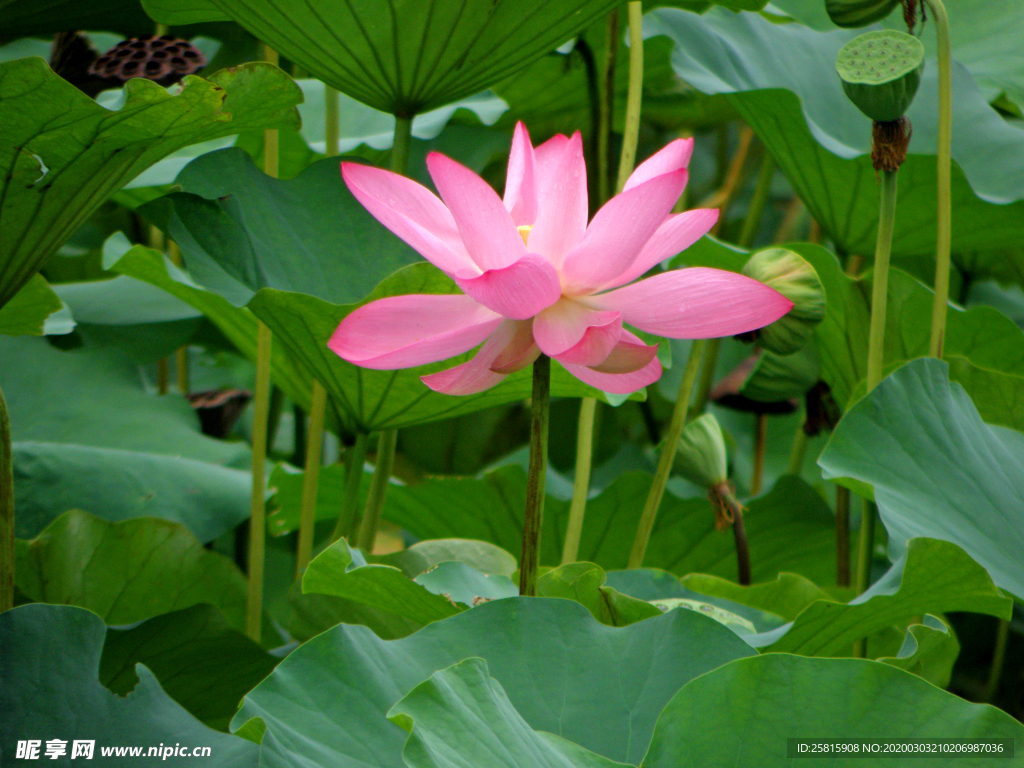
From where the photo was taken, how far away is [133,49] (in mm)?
760

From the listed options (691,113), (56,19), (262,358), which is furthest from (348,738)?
(691,113)

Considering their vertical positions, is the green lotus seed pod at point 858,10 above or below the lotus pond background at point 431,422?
above

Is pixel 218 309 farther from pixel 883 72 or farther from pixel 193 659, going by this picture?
pixel 883 72

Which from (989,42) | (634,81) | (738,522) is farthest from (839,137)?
(738,522)

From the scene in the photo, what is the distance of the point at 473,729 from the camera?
1.33 feet

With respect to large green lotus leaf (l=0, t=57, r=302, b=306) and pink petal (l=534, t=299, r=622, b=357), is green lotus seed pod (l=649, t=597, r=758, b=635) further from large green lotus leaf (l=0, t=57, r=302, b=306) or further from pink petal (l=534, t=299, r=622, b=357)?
large green lotus leaf (l=0, t=57, r=302, b=306)

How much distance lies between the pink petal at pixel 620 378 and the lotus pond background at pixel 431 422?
6.0 inches

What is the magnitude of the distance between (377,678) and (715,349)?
0.77m

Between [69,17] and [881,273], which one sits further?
[69,17]

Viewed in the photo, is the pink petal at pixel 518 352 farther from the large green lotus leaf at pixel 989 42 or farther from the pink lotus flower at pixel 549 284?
the large green lotus leaf at pixel 989 42

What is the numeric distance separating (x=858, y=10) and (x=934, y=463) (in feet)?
1.11

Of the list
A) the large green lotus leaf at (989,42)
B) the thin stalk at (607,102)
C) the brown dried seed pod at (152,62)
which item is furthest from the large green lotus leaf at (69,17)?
the large green lotus leaf at (989,42)

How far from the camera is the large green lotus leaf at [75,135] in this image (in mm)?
480

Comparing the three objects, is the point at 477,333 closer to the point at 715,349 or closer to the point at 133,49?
the point at 133,49
